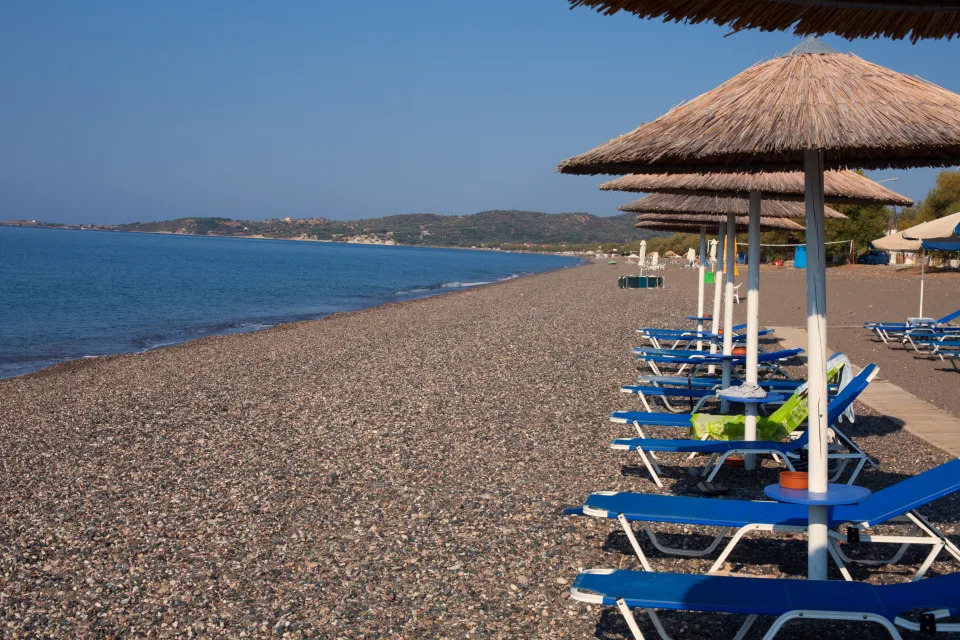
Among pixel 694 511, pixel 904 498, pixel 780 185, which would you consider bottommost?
pixel 694 511

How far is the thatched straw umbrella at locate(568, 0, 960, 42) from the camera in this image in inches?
112

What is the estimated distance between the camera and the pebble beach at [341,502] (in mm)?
3861

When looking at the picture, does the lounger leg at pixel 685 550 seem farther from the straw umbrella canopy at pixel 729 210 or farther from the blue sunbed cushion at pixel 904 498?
the straw umbrella canopy at pixel 729 210

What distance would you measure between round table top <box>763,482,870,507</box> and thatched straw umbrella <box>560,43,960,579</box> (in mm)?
20

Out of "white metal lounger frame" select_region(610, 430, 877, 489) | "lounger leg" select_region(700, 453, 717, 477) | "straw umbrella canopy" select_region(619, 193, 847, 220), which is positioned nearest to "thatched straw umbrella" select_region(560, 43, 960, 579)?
"white metal lounger frame" select_region(610, 430, 877, 489)

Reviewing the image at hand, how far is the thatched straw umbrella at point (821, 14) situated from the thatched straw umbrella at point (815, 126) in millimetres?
368

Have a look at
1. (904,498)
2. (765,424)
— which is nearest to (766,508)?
(904,498)

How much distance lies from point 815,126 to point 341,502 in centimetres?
365

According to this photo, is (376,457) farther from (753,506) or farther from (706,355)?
(706,355)

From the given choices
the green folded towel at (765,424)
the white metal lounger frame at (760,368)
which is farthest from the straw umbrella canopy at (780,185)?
the white metal lounger frame at (760,368)

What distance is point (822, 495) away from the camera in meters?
3.55

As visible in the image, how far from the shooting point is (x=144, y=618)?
381 cm

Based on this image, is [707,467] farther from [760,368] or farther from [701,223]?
[701,223]

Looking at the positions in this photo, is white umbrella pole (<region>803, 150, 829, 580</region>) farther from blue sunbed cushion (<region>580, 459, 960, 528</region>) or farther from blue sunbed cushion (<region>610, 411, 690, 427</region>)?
blue sunbed cushion (<region>610, 411, 690, 427</region>)
